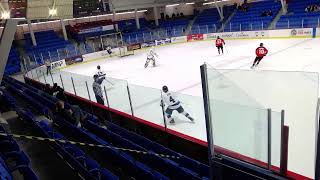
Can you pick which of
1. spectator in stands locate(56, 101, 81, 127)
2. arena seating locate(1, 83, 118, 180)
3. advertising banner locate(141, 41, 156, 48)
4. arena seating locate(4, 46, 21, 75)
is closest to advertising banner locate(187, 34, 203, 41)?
advertising banner locate(141, 41, 156, 48)

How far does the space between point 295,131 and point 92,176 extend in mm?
2464

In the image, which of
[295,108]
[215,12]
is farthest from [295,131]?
[215,12]

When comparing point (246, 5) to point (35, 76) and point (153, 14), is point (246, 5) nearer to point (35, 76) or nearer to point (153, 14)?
point (153, 14)

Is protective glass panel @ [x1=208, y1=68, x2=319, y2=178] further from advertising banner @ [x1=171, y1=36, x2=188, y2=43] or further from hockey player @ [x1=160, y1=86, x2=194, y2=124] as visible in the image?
advertising banner @ [x1=171, y1=36, x2=188, y2=43]

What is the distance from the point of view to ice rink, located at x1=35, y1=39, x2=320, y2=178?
3072mm

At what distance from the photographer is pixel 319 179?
2.51m

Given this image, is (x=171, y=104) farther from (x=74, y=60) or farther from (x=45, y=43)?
(x=45, y=43)

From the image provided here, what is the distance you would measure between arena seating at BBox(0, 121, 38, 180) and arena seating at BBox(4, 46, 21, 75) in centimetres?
1716

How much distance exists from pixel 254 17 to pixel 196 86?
56.1 ft

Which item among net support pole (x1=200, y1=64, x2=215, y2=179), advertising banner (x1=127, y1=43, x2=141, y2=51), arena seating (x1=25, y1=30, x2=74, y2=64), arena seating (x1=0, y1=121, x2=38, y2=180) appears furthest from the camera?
advertising banner (x1=127, y1=43, x2=141, y2=51)

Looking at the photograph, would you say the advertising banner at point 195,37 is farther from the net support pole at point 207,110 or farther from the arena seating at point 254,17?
the net support pole at point 207,110

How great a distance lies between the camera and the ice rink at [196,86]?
307 centimetres

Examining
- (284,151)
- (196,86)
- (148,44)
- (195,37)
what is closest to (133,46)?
(148,44)

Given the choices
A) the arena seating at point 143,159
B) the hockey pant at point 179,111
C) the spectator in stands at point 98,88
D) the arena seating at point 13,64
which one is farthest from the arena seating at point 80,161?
the arena seating at point 13,64
